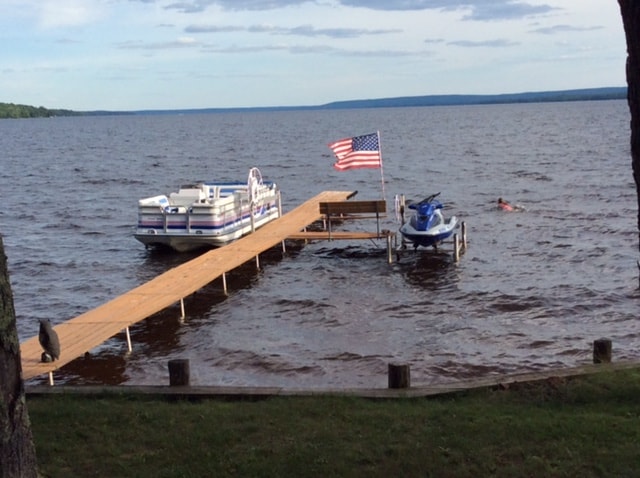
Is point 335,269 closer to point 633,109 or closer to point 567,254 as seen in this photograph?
point 567,254

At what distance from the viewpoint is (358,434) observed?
7434mm

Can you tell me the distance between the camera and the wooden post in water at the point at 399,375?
30.3 ft

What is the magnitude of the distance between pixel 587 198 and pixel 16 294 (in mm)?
26985

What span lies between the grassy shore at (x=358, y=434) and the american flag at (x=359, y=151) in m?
14.7

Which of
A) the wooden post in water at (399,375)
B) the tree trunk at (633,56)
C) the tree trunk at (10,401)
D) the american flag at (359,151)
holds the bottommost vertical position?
the wooden post in water at (399,375)

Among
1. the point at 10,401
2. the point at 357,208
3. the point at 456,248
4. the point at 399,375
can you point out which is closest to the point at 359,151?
the point at 357,208

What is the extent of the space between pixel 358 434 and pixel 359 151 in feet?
54.3

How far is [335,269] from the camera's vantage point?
22.2 metres

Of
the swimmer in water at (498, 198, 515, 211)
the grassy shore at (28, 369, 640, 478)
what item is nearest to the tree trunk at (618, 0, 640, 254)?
the grassy shore at (28, 369, 640, 478)

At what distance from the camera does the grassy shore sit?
21.6ft

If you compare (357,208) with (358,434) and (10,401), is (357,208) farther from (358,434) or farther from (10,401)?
(10,401)

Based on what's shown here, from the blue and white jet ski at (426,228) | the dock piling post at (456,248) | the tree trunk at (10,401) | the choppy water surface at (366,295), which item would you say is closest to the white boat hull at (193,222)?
the choppy water surface at (366,295)

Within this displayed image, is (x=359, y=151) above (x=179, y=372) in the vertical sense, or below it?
above

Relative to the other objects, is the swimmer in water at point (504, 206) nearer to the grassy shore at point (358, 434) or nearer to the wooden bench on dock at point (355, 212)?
the wooden bench on dock at point (355, 212)
